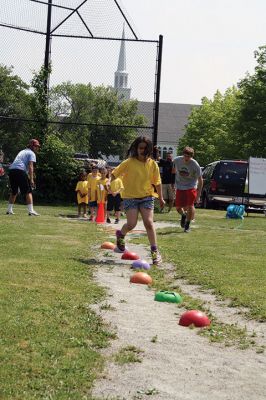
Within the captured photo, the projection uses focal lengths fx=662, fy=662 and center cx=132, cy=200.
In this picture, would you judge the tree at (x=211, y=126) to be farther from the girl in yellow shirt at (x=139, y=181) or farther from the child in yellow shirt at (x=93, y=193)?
the girl in yellow shirt at (x=139, y=181)

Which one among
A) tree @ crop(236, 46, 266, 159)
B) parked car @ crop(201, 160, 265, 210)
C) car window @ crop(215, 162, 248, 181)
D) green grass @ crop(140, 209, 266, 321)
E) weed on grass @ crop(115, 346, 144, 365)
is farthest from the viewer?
tree @ crop(236, 46, 266, 159)

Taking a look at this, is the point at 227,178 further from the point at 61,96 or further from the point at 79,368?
the point at 79,368

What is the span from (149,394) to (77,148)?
784 inches

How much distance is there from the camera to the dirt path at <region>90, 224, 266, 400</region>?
376 cm

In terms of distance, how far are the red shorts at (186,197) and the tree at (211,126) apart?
53.1m

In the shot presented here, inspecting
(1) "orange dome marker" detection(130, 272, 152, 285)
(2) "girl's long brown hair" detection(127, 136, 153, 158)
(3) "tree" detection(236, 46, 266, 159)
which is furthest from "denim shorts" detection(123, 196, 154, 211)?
(3) "tree" detection(236, 46, 266, 159)

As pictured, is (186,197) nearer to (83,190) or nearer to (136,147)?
(136,147)

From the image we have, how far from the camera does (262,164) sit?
81.9ft

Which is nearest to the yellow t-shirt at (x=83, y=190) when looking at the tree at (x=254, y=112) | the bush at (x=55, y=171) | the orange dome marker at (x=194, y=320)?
the bush at (x=55, y=171)

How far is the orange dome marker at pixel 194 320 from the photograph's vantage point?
542cm

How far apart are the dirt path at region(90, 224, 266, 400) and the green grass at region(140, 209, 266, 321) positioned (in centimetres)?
46

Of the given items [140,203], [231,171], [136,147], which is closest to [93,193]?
[140,203]

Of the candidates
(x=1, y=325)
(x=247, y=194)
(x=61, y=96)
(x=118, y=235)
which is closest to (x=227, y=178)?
(x=247, y=194)

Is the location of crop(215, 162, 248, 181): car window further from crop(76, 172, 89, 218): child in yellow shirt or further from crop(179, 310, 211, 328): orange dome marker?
crop(179, 310, 211, 328): orange dome marker
